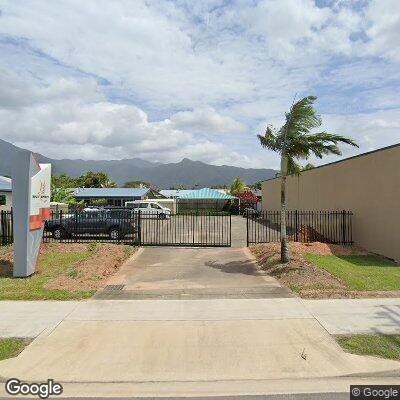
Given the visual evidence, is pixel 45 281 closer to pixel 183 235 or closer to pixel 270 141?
pixel 270 141

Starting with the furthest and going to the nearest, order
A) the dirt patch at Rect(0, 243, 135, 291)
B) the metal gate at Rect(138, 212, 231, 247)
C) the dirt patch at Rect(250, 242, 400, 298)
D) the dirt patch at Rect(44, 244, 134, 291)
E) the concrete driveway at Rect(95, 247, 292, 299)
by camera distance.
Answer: the metal gate at Rect(138, 212, 231, 247), the dirt patch at Rect(0, 243, 135, 291), the dirt patch at Rect(44, 244, 134, 291), the concrete driveway at Rect(95, 247, 292, 299), the dirt patch at Rect(250, 242, 400, 298)

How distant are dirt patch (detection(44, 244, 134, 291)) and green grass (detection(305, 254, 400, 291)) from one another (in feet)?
20.5

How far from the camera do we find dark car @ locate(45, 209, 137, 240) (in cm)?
2144

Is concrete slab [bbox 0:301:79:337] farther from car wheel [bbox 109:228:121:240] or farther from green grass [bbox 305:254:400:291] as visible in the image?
car wheel [bbox 109:228:121:240]

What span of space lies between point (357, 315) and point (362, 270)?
16.1 feet

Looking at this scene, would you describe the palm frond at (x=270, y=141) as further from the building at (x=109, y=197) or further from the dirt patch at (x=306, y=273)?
the building at (x=109, y=197)

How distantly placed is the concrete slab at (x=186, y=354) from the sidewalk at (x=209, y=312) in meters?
0.37

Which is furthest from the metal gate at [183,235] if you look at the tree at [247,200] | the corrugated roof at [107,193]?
the corrugated roof at [107,193]

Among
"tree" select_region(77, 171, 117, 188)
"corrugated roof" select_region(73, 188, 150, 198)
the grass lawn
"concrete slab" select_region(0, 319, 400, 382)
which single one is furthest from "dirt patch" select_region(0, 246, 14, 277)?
"tree" select_region(77, 171, 117, 188)

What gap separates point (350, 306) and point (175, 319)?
3575mm

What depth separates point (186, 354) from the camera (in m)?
6.14

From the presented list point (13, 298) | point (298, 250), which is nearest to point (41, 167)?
point (13, 298)

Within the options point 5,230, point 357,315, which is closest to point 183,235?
point 5,230

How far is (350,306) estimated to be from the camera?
857cm
